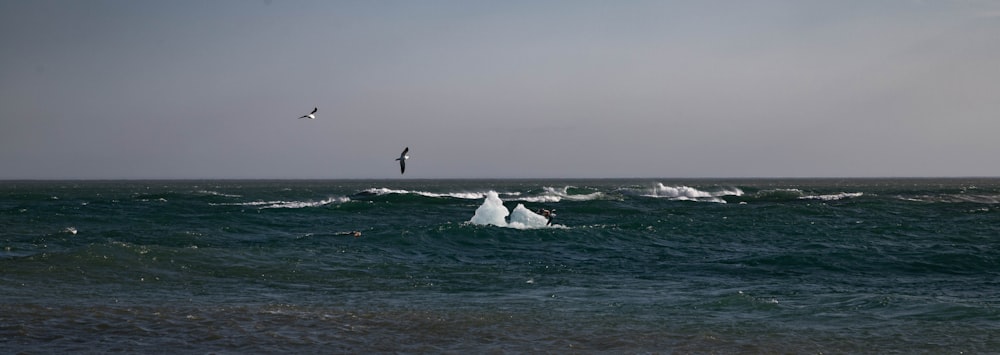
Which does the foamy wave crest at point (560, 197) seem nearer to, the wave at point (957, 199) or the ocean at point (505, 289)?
the wave at point (957, 199)

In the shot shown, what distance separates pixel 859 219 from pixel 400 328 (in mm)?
35229

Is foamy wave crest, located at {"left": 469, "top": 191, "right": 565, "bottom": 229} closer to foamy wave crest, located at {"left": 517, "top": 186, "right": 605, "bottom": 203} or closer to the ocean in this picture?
the ocean

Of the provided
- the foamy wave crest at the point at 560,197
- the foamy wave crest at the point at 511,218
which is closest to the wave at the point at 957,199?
the foamy wave crest at the point at 560,197

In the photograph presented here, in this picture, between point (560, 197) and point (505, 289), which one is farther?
point (560, 197)

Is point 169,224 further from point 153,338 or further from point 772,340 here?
point 772,340

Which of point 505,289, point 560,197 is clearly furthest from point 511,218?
point 560,197

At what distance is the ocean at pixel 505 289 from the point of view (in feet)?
38.1

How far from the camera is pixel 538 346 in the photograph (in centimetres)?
1124

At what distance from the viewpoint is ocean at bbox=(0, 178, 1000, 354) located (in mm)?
11617

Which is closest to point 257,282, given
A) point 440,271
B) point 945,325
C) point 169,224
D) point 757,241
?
point 440,271

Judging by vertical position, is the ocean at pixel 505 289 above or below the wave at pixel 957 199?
below

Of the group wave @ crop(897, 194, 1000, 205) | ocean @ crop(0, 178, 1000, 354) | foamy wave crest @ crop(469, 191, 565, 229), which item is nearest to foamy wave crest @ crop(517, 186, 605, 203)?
wave @ crop(897, 194, 1000, 205)

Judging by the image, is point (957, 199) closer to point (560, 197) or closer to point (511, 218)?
point (560, 197)

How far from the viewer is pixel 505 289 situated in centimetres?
1709
